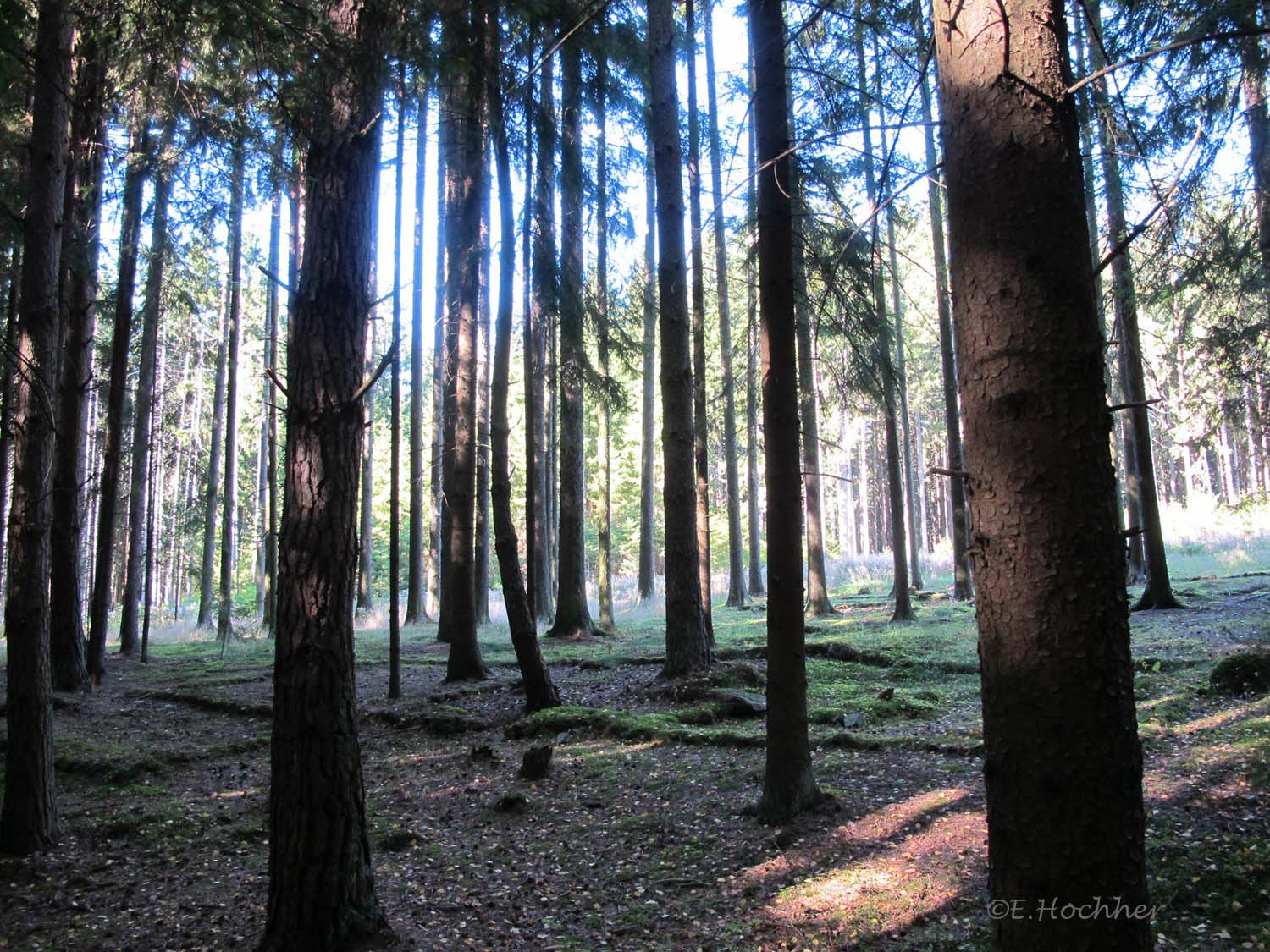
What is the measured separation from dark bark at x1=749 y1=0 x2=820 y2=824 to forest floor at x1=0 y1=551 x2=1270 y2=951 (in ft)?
1.40

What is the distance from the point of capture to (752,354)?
10.6 m

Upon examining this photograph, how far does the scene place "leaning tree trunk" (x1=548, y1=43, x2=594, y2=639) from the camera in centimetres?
1021

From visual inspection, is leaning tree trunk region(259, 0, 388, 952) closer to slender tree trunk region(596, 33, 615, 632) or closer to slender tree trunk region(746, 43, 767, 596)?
slender tree trunk region(746, 43, 767, 596)

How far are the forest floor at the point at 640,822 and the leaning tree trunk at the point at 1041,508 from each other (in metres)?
2.01

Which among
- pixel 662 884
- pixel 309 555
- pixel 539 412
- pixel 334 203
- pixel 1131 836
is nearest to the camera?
pixel 1131 836

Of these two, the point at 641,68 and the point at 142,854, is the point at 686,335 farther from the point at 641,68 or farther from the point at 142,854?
the point at 142,854

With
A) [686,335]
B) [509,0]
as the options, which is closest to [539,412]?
[686,335]

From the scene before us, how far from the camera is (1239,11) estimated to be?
19.3 ft

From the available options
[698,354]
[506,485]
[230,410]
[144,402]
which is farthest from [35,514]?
[230,410]

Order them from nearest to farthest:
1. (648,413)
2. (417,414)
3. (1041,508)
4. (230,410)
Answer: (1041,508) < (230,410) < (417,414) < (648,413)

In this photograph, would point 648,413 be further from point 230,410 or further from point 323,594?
point 323,594

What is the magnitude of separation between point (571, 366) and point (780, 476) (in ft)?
22.0

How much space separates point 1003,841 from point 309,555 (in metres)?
3.29

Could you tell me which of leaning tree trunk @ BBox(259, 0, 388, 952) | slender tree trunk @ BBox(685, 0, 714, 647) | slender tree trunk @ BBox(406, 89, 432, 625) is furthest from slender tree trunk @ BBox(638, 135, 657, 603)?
leaning tree trunk @ BBox(259, 0, 388, 952)
